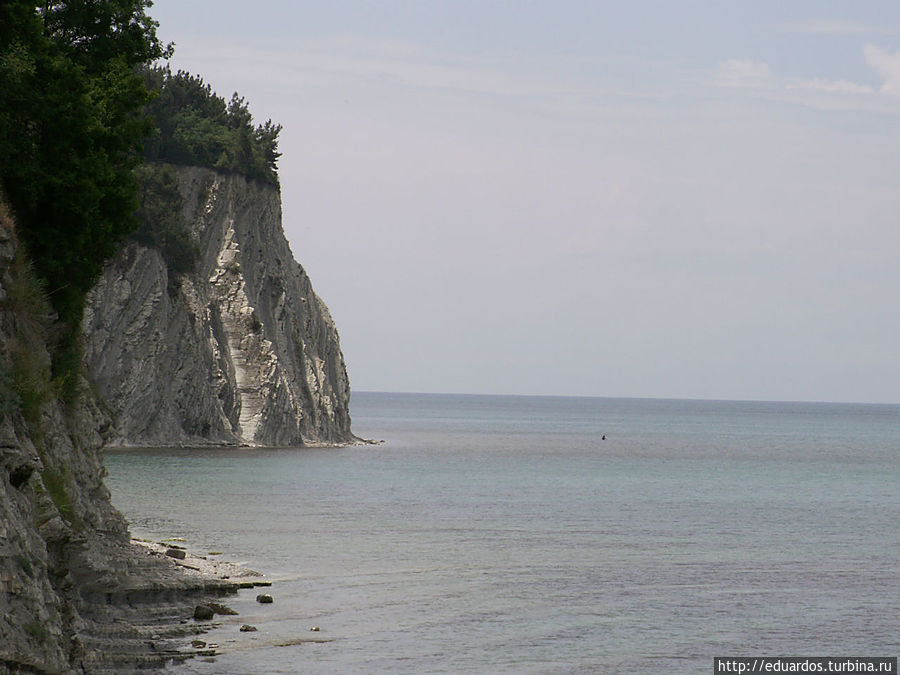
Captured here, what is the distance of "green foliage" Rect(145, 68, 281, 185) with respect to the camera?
92312mm

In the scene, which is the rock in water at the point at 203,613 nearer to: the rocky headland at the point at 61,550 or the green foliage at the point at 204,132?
the rocky headland at the point at 61,550

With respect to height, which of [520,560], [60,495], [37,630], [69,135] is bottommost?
[520,560]

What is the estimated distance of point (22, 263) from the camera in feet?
77.0

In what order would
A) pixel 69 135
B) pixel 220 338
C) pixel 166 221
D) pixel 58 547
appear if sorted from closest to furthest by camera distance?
pixel 58 547
pixel 69 135
pixel 166 221
pixel 220 338

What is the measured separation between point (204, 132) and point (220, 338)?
17.8 metres

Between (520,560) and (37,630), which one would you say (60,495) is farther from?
(520,560)

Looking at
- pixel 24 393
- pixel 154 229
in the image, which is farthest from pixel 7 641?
pixel 154 229

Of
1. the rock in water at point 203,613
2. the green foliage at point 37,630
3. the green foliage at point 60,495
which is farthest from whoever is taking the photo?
the rock in water at point 203,613

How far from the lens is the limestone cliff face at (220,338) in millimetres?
81188

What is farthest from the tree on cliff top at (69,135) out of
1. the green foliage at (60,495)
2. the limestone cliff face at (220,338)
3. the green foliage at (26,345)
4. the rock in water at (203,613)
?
the limestone cliff face at (220,338)

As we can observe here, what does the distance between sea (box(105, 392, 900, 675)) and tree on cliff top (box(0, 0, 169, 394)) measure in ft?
30.1

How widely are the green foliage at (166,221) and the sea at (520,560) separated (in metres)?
15.9

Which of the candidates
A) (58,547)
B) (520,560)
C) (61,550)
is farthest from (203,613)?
(520,560)

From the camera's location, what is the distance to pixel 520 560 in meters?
39.4
